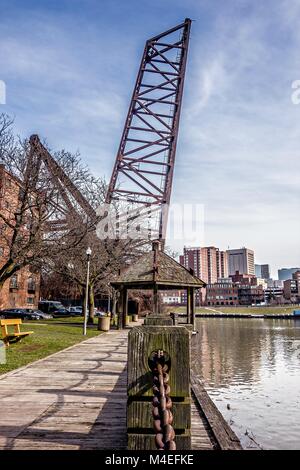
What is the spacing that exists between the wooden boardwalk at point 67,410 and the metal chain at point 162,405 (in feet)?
5.30

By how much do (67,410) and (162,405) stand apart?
139 inches

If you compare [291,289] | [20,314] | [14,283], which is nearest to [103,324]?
[20,314]

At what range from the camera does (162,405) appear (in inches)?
99.3

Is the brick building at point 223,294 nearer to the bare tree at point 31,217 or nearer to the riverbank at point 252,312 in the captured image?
the riverbank at point 252,312

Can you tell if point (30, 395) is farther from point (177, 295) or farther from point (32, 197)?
point (177, 295)

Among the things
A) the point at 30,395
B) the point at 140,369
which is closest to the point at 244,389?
the point at 30,395

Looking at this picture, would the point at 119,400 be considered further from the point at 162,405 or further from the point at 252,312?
the point at 252,312

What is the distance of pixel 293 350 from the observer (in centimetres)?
2275

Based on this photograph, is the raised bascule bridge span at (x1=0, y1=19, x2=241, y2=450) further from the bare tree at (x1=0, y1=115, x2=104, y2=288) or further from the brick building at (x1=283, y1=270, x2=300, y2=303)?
the brick building at (x1=283, y1=270, x2=300, y2=303)

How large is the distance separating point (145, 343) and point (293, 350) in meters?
22.1

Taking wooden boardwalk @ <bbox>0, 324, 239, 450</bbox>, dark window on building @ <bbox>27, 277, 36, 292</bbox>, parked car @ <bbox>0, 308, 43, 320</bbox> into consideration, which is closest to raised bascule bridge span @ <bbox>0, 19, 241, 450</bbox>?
wooden boardwalk @ <bbox>0, 324, 239, 450</bbox>

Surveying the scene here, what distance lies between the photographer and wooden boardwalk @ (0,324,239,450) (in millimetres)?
4281

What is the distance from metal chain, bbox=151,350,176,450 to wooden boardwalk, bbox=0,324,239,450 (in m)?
1.61
